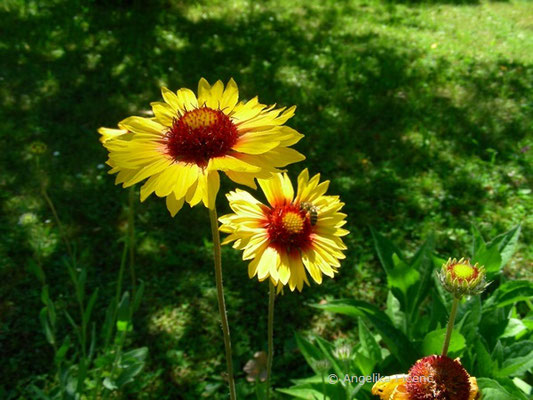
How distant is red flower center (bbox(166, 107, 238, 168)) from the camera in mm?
1037

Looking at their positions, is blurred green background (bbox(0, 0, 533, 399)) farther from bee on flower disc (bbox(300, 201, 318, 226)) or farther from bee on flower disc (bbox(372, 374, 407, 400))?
bee on flower disc (bbox(300, 201, 318, 226))

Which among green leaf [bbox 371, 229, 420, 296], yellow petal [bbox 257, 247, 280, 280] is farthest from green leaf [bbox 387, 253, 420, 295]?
yellow petal [bbox 257, 247, 280, 280]

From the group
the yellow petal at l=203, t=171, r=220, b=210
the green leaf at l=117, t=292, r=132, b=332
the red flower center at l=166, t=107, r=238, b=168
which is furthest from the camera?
the green leaf at l=117, t=292, r=132, b=332

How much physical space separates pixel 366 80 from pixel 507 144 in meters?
1.42

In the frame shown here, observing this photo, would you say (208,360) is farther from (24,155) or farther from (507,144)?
(507,144)

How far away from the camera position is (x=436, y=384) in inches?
43.6

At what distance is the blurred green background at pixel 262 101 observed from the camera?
252 cm

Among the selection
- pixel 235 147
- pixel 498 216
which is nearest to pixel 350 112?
pixel 498 216

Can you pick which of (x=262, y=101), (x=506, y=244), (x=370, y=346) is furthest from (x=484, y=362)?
(x=262, y=101)

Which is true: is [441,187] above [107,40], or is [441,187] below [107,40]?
below

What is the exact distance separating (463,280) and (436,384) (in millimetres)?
248

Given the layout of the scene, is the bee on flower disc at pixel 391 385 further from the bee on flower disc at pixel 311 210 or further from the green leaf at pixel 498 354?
the green leaf at pixel 498 354

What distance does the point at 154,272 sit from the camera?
2.78m

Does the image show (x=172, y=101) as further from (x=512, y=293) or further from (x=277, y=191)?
(x=512, y=293)
